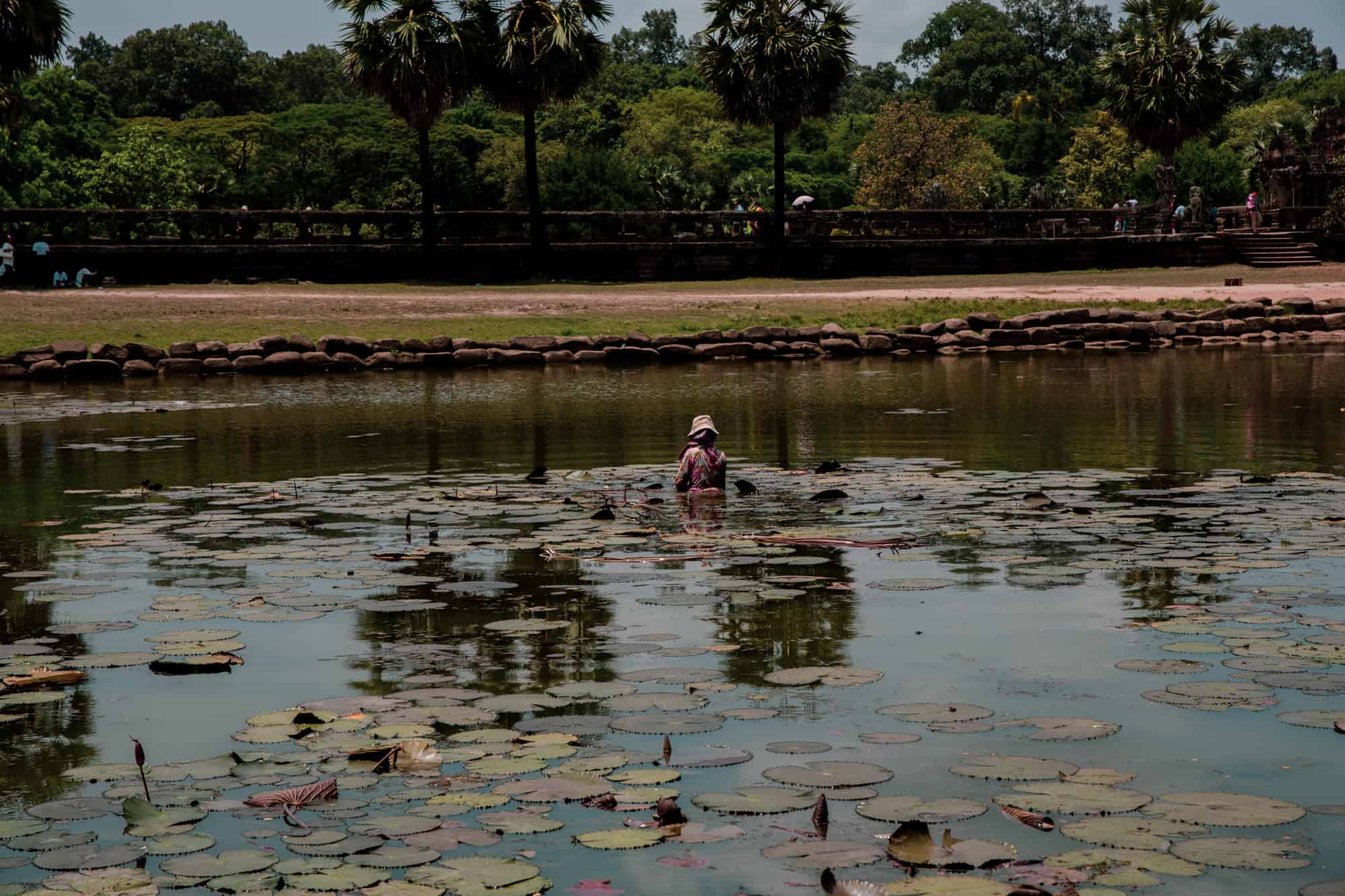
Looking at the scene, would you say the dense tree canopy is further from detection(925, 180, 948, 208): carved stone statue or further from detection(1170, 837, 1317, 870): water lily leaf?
detection(1170, 837, 1317, 870): water lily leaf

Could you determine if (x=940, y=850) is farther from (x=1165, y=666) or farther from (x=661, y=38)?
(x=661, y=38)

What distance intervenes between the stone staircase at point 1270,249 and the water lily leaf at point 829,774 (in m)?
37.7

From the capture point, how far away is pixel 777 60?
3900cm

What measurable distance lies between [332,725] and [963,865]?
2.23m

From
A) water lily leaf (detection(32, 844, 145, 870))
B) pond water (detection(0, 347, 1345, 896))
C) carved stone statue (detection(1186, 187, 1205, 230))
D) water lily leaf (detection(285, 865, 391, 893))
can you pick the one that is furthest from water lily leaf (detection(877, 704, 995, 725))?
carved stone statue (detection(1186, 187, 1205, 230))

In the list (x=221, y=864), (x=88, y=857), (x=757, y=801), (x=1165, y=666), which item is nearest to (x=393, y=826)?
(x=221, y=864)

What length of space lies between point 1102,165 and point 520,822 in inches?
2965

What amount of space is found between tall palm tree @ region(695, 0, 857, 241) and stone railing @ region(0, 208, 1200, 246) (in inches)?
72.7

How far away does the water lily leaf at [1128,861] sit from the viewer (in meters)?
3.69

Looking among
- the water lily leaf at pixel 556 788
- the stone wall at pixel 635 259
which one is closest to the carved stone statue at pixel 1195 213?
the stone wall at pixel 635 259

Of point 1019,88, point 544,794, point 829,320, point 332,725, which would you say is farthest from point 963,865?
point 1019,88

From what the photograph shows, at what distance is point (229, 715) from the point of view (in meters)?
5.28

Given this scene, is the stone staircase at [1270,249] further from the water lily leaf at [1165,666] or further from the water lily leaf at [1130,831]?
the water lily leaf at [1130,831]

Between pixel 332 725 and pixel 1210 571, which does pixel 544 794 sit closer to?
pixel 332 725
